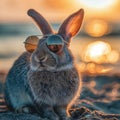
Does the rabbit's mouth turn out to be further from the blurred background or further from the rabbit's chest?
the blurred background

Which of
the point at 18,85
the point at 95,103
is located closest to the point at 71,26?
the point at 18,85

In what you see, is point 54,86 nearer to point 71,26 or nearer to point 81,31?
point 71,26

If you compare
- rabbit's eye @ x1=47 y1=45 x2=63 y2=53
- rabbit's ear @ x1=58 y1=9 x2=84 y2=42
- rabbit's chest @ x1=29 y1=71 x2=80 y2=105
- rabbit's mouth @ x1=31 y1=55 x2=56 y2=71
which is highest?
rabbit's ear @ x1=58 y1=9 x2=84 y2=42

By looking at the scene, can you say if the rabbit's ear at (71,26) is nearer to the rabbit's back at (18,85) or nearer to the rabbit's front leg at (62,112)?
the rabbit's back at (18,85)

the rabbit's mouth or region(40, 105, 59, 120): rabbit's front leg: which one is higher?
the rabbit's mouth

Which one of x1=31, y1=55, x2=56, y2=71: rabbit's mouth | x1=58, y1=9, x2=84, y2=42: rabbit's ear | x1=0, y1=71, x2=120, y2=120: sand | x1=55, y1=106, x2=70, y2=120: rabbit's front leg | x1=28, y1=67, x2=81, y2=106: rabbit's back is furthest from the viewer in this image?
x1=0, y1=71, x2=120, y2=120: sand

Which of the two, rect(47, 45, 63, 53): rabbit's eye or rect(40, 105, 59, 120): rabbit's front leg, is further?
rect(40, 105, 59, 120): rabbit's front leg

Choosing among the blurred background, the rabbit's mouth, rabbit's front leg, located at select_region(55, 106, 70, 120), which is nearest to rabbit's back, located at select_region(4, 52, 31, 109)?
rabbit's front leg, located at select_region(55, 106, 70, 120)
